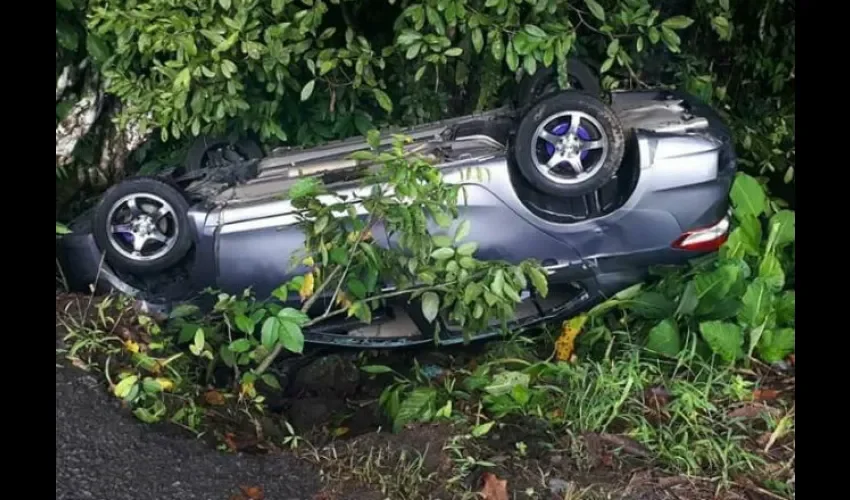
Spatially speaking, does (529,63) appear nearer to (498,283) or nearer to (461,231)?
(461,231)

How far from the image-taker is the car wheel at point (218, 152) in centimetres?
257

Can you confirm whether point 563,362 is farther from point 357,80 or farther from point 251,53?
point 251,53

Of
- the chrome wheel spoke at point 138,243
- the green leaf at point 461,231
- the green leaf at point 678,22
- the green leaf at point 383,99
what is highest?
the green leaf at point 678,22

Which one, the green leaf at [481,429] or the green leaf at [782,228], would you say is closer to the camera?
the green leaf at [481,429]

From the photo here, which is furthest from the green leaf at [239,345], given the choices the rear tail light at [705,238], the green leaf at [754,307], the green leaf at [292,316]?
the green leaf at [754,307]

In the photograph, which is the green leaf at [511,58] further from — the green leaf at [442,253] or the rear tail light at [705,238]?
the rear tail light at [705,238]

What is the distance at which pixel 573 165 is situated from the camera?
2.48 metres

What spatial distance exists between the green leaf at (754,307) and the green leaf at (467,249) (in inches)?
35.8

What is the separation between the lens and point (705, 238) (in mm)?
2660

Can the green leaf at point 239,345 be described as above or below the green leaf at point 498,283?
below

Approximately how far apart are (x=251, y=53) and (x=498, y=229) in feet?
3.00

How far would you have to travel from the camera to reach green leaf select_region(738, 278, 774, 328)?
8.78 feet
